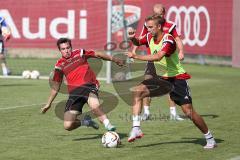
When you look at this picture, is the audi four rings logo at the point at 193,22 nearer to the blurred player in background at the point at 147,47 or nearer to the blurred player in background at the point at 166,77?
the blurred player in background at the point at 147,47

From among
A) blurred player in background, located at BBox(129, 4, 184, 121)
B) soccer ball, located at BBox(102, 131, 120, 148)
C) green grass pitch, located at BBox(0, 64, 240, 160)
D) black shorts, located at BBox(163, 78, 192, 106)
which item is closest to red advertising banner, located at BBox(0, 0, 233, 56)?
green grass pitch, located at BBox(0, 64, 240, 160)

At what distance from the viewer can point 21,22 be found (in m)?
33.5

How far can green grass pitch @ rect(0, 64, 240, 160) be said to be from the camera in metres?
11.8

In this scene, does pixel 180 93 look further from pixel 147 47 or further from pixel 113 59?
pixel 147 47

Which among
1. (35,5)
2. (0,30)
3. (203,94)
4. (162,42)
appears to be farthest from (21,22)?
(162,42)

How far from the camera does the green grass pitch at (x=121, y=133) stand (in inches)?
466

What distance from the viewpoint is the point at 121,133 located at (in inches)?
558

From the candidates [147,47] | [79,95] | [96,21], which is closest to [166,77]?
[79,95]

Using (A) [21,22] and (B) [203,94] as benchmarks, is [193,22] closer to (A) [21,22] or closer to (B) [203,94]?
(A) [21,22]

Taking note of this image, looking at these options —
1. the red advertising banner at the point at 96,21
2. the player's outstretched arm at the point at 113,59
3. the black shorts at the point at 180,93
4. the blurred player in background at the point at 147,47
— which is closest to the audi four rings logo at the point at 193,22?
the red advertising banner at the point at 96,21

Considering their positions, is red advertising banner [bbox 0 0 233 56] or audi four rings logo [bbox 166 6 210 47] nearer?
red advertising banner [bbox 0 0 233 56]

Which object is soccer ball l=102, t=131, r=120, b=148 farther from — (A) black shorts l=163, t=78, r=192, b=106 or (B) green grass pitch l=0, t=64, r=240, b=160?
(A) black shorts l=163, t=78, r=192, b=106

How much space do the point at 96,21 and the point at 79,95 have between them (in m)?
19.5

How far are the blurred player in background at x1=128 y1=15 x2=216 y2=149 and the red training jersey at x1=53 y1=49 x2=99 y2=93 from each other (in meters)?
1.05
